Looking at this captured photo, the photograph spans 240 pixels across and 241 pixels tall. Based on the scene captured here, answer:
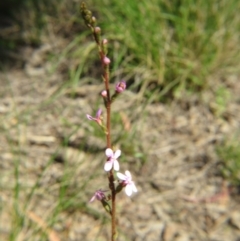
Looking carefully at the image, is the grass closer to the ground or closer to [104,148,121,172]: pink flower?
the ground

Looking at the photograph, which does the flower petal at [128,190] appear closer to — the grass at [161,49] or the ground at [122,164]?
the ground at [122,164]

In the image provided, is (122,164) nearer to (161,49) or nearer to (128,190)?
(161,49)

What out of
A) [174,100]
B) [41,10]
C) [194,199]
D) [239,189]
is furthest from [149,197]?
[41,10]

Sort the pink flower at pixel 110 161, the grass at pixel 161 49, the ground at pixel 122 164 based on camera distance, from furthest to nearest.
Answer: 1. the grass at pixel 161 49
2. the ground at pixel 122 164
3. the pink flower at pixel 110 161

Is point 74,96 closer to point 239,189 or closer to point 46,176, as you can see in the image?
point 46,176

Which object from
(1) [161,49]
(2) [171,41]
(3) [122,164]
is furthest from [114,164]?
(2) [171,41]

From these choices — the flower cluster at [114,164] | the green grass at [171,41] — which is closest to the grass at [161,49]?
the green grass at [171,41]

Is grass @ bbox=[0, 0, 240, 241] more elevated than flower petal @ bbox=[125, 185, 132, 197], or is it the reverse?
grass @ bbox=[0, 0, 240, 241]

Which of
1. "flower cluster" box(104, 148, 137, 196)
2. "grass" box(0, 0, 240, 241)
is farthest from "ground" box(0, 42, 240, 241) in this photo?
"flower cluster" box(104, 148, 137, 196)
